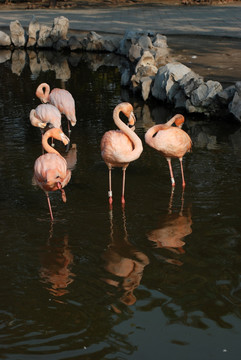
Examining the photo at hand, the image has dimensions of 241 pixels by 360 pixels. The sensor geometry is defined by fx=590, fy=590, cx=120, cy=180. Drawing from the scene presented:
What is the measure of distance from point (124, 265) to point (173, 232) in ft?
2.87

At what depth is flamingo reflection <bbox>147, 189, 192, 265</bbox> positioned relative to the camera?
575 cm

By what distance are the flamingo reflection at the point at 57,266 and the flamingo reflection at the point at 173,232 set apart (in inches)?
34.7

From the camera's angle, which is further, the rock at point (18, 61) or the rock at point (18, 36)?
the rock at point (18, 36)

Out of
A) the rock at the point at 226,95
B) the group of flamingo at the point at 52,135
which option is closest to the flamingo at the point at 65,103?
the group of flamingo at the point at 52,135

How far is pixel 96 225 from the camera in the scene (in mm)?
6215

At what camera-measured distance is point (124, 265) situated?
5.43 metres

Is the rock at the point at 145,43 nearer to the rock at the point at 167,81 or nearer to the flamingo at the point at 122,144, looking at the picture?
the rock at the point at 167,81

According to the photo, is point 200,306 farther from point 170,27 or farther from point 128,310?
point 170,27

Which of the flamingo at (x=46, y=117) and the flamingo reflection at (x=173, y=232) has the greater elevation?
the flamingo at (x=46, y=117)

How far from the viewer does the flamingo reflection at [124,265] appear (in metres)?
4.97

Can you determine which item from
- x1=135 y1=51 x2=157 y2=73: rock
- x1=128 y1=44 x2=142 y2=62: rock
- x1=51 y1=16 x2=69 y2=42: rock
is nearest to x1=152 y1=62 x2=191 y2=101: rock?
x1=135 y1=51 x2=157 y2=73: rock

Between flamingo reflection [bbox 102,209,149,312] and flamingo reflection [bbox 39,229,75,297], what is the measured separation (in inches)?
13.6

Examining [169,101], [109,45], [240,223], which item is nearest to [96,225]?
[240,223]

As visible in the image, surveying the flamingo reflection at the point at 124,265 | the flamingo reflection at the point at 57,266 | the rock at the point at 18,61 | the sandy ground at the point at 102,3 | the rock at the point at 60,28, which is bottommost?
the flamingo reflection at the point at 57,266
